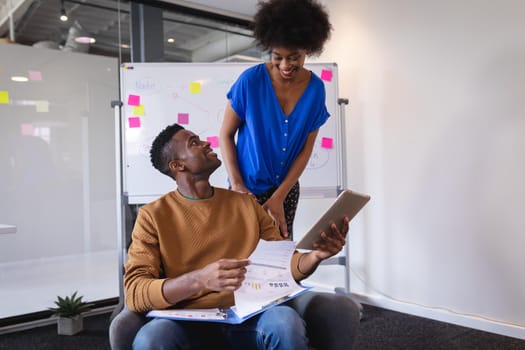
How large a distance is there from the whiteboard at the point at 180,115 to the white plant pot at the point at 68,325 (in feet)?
2.49

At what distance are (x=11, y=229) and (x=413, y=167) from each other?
2239 mm

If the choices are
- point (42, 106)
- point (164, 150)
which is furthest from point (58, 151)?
point (164, 150)

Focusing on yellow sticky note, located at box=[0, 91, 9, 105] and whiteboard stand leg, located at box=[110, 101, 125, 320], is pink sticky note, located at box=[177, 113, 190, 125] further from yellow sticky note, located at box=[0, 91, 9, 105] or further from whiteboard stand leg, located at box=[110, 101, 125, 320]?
yellow sticky note, located at box=[0, 91, 9, 105]

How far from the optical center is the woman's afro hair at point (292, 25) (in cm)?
148

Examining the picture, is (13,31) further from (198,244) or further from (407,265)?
(407,265)

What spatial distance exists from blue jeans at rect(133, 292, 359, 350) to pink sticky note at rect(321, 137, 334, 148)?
1.92 meters

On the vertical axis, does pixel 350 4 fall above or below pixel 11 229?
above

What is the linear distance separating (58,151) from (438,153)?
2383 millimetres

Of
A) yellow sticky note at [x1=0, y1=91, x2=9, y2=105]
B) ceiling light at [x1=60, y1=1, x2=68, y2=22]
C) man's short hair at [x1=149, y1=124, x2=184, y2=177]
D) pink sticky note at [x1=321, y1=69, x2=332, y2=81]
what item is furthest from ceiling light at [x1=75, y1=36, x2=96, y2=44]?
man's short hair at [x1=149, y1=124, x2=184, y2=177]

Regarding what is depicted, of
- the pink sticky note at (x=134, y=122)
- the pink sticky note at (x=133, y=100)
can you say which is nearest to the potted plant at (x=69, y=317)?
the pink sticky note at (x=134, y=122)

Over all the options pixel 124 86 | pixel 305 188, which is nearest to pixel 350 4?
pixel 305 188

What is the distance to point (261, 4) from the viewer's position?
1580 mm

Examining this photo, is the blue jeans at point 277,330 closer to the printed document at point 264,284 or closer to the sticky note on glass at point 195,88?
the printed document at point 264,284

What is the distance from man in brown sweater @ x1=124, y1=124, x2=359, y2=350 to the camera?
109 centimetres
